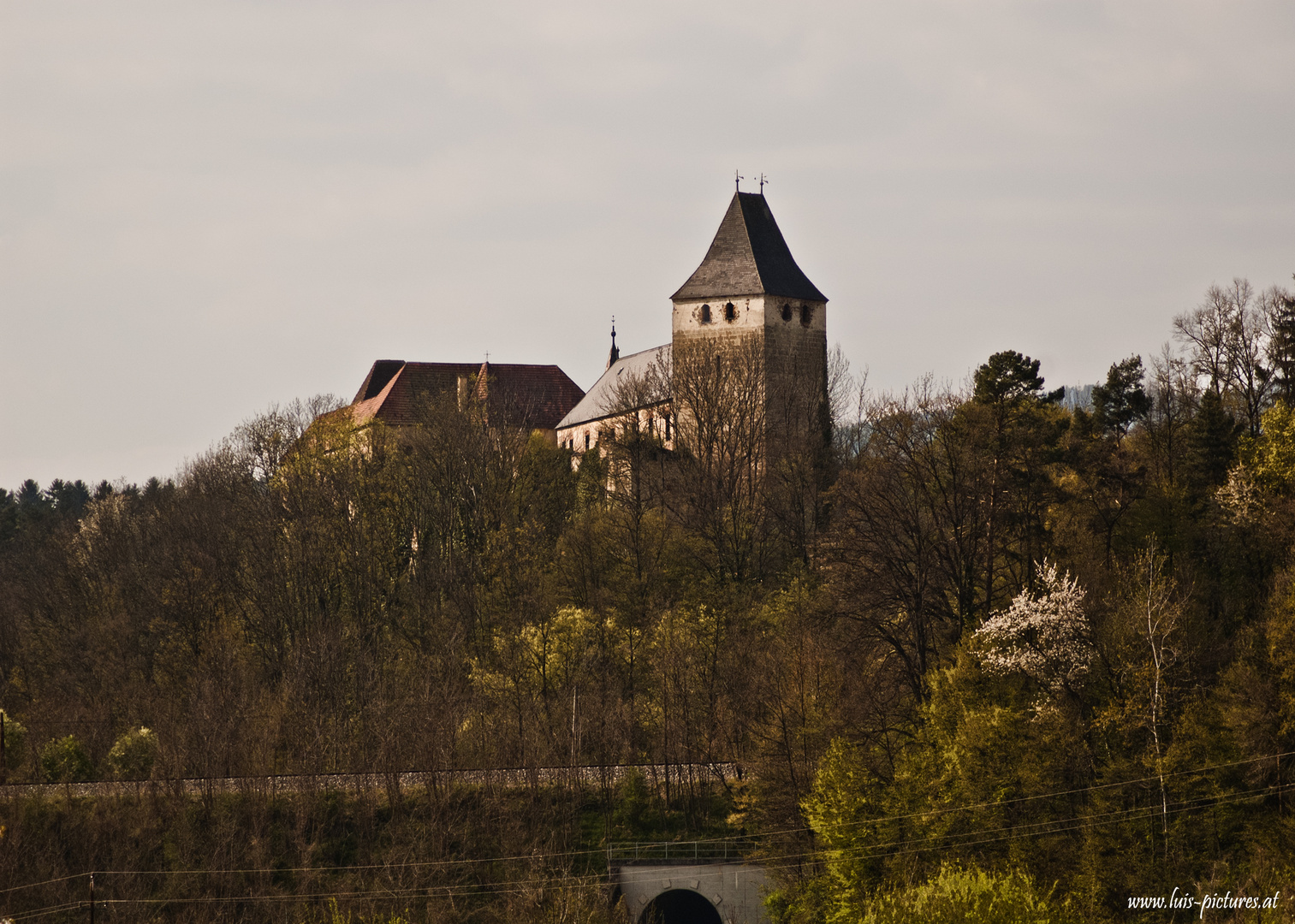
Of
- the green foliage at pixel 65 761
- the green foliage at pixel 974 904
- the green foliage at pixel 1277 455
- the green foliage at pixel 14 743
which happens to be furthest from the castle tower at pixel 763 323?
the green foliage at pixel 974 904

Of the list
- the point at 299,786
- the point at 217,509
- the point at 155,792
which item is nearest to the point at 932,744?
the point at 299,786

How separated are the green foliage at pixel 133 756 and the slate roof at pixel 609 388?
25991 millimetres

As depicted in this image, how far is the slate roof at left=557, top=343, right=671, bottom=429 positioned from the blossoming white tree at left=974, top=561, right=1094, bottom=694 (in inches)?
1276

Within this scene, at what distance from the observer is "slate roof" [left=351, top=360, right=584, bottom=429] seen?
73119 mm

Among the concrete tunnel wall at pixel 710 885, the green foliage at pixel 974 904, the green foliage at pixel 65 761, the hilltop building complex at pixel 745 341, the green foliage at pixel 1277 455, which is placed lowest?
the concrete tunnel wall at pixel 710 885

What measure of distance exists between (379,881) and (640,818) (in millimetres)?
6642

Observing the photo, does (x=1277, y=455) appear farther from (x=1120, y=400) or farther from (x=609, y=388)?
(x=609, y=388)

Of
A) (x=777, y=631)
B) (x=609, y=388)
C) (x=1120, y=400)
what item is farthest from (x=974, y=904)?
(x=609, y=388)

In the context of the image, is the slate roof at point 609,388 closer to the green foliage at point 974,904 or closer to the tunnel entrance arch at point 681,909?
the tunnel entrance arch at point 681,909

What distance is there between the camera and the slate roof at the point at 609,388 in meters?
63.8

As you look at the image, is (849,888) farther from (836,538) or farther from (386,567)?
(386,567)

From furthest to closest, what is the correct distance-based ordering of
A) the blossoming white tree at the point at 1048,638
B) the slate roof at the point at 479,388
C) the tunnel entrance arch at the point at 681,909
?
1. the slate roof at the point at 479,388
2. the tunnel entrance arch at the point at 681,909
3. the blossoming white tree at the point at 1048,638

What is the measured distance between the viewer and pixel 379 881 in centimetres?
3403

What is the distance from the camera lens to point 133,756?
39.0m
